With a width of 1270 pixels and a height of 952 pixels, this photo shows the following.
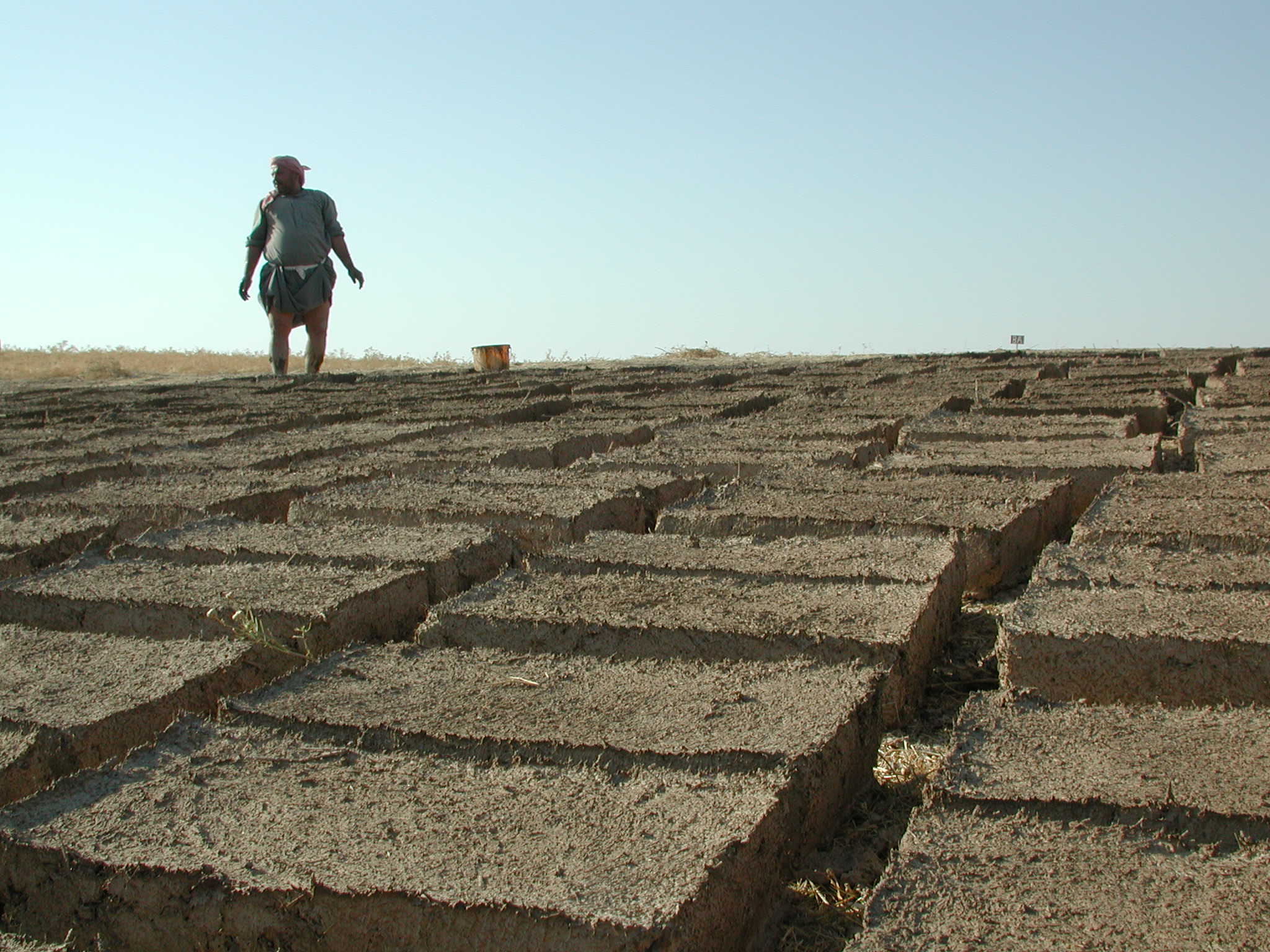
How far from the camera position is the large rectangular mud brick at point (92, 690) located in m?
1.44

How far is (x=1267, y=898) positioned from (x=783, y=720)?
1.71ft

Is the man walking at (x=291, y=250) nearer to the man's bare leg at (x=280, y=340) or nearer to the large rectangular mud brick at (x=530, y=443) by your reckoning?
the man's bare leg at (x=280, y=340)

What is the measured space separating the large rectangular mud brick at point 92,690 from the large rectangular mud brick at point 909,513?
0.96 meters

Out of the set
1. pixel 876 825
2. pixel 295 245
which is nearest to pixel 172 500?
pixel 876 825

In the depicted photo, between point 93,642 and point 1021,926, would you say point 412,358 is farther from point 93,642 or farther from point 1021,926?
point 1021,926

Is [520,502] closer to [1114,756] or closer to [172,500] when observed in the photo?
[172,500]

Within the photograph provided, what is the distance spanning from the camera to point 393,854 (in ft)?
3.66

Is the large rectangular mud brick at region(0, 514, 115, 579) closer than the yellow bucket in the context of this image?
Yes

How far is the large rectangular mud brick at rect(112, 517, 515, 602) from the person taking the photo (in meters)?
2.12

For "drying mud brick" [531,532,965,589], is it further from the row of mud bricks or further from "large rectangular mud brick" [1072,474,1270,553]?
"large rectangular mud brick" [1072,474,1270,553]

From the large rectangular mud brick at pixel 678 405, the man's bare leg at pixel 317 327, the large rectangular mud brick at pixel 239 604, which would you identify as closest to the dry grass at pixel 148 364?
the man's bare leg at pixel 317 327

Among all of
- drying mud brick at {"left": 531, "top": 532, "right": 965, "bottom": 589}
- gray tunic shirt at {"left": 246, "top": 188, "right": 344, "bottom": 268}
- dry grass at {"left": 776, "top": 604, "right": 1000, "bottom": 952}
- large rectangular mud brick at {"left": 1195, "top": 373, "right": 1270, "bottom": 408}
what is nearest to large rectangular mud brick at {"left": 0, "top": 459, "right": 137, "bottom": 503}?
drying mud brick at {"left": 531, "top": 532, "right": 965, "bottom": 589}

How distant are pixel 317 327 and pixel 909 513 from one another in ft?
25.2

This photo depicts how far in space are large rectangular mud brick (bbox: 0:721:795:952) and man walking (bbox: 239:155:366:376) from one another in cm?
803
